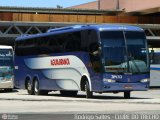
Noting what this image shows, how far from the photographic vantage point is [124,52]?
2488cm

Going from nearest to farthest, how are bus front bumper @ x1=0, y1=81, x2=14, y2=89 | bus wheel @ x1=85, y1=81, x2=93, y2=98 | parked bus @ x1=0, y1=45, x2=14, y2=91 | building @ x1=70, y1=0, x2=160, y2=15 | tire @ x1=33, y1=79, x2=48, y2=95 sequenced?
bus wheel @ x1=85, y1=81, x2=93, y2=98
tire @ x1=33, y1=79, x2=48, y2=95
bus front bumper @ x1=0, y1=81, x2=14, y2=89
parked bus @ x1=0, y1=45, x2=14, y2=91
building @ x1=70, y1=0, x2=160, y2=15

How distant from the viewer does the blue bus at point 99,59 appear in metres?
24.7

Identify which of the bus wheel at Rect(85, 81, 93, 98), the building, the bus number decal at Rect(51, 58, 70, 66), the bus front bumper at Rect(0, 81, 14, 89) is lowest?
the bus front bumper at Rect(0, 81, 14, 89)

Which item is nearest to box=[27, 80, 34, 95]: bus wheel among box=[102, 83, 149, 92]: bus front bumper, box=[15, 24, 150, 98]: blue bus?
box=[15, 24, 150, 98]: blue bus

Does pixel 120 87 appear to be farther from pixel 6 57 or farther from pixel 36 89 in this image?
pixel 6 57

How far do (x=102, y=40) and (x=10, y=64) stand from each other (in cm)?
1324

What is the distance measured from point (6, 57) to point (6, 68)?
2.34 ft

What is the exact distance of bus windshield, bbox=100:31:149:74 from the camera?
81.1ft

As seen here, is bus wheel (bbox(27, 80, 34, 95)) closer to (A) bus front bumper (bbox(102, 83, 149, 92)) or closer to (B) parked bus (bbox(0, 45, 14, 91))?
(B) parked bus (bbox(0, 45, 14, 91))

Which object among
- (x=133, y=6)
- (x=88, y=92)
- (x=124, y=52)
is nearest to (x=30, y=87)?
(x=88, y=92)

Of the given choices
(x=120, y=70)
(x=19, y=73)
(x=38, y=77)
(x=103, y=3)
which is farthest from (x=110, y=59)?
(x=103, y=3)

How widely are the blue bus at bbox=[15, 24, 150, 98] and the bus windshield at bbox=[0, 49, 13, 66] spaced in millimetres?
7510

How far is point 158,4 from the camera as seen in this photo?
56188 millimetres

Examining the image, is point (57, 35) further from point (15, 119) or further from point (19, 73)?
point (15, 119)
